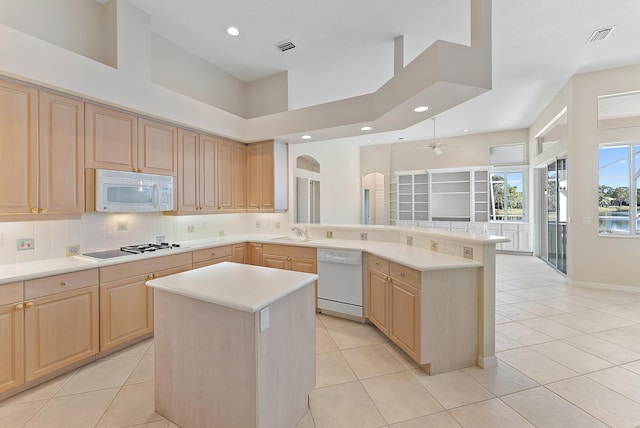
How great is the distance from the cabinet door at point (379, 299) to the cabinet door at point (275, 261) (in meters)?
1.22

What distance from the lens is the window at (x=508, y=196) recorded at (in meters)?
7.52

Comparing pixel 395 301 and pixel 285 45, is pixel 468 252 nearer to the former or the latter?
pixel 395 301

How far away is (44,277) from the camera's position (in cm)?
205

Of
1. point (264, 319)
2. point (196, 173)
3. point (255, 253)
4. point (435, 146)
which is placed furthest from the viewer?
point (435, 146)

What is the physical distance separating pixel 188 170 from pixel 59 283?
1.83 meters

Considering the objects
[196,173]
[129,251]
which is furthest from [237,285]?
[196,173]

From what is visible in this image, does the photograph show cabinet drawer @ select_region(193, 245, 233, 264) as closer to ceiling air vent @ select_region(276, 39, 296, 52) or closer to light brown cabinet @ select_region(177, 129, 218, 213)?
light brown cabinet @ select_region(177, 129, 218, 213)

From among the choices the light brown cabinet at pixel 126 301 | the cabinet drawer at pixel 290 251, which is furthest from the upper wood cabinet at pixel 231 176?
the light brown cabinet at pixel 126 301

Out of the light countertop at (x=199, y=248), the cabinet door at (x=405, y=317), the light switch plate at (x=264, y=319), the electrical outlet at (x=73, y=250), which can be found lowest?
the cabinet door at (x=405, y=317)

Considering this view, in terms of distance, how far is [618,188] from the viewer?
4.36 meters

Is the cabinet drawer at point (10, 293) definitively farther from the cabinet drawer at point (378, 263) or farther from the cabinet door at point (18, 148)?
the cabinet drawer at point (378, 263)

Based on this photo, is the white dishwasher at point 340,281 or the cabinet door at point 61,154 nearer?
the cabinet door at point 61,154

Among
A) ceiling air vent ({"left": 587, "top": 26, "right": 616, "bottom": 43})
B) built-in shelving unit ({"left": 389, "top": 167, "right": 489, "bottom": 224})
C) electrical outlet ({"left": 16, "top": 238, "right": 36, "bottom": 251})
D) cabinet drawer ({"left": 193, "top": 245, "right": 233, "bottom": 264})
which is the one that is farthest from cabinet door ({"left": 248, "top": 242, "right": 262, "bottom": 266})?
built-in shelving unit ({"left": 389, "top": 167, "right": 489, "bottom": 224})

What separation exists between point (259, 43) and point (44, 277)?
331 centimetres
